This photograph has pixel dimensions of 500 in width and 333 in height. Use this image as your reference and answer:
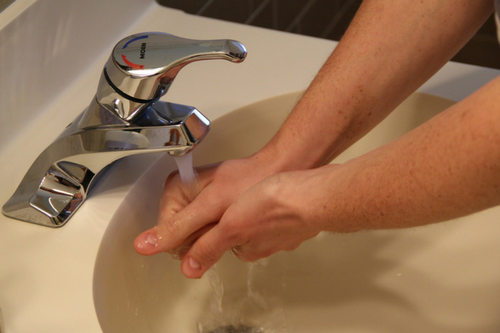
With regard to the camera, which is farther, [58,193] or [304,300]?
[304,300]

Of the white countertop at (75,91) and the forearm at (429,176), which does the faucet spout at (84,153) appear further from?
the forearm at (429,176)

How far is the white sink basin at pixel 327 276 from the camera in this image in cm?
52

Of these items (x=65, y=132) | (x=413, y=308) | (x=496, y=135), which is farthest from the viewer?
(x=413, y=308)

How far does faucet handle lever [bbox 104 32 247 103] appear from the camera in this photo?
36 cm

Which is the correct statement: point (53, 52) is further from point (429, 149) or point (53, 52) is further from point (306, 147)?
point (429, 149)

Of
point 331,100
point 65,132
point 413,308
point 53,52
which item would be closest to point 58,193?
point 65,132

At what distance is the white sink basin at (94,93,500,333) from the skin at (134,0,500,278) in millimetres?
44

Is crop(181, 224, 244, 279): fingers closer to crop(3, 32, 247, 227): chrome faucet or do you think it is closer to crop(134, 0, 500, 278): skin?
crop(134, 0, 500, 278): skin

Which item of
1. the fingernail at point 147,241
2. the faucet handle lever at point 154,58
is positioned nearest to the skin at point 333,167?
the fingernail at point 147,241

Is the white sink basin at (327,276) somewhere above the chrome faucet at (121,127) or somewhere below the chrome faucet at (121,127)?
below

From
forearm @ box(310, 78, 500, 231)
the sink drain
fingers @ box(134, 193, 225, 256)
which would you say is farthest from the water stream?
forearm @ box(310, 78, 500, 231)

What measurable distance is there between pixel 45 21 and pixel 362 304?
0.46 metres

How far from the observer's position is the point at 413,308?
0.54m

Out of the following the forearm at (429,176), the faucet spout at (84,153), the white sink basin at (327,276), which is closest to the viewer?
the forearm at (429,176)
